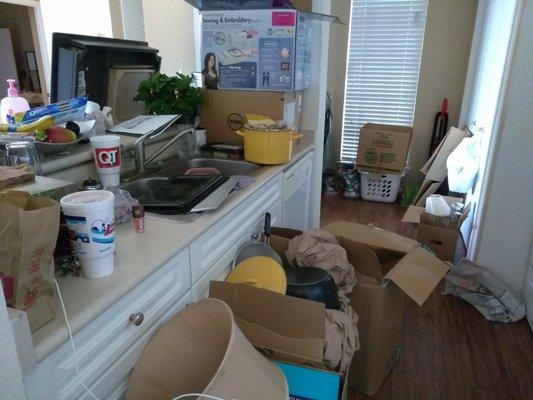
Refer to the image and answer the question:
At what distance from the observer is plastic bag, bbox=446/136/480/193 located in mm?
2717

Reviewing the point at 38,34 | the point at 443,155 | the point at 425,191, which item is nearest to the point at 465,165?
the point at 443,155

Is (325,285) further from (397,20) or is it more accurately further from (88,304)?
(397,20)

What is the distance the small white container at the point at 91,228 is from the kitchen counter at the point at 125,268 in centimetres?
3

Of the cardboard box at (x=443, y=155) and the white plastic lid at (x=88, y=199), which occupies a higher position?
the white plastic lid at (x=88, y=199)

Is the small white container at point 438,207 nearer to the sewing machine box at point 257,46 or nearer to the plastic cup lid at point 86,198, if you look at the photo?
the sewing machine box at point 257,46

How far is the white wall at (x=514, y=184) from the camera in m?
1.94

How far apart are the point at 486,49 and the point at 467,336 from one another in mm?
2158

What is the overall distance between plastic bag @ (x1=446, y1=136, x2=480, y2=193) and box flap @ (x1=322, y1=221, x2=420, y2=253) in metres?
1.34

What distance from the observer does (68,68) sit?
1480 mm

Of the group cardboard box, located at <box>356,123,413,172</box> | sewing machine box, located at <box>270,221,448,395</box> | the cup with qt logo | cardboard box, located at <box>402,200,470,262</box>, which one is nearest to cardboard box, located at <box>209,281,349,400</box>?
sewing machine box, located at <box>270,221,448,395</box>

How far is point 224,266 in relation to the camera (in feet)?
4.44

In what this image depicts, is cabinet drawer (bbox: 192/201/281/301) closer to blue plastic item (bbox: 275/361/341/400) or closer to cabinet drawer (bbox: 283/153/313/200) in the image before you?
cabinet drawer (bbox: 283/153/313/200)

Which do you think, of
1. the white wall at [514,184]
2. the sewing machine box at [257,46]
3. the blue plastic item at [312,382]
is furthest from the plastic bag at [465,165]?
the blue plastic item at [312,382]

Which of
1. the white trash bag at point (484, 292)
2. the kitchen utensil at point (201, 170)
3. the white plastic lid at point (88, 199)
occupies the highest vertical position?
the white plastic lid at point (88, 199)
